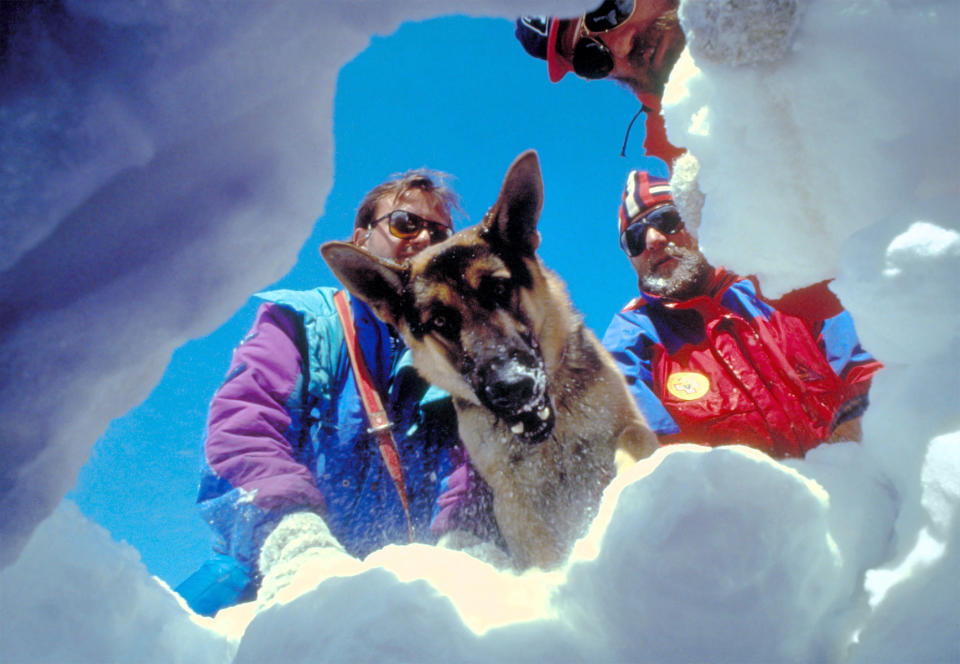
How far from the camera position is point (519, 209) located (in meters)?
2.42

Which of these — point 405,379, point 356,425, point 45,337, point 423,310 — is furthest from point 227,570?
point 45,337

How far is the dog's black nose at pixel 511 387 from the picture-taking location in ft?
6.22

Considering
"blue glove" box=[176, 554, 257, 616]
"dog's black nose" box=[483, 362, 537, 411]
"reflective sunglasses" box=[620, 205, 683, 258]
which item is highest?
"reflective sunglasses" box=[620, 205, 683, 258]

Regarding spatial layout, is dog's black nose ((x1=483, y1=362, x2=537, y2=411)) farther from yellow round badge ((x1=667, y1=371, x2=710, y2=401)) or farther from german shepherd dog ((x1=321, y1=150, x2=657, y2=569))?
yellow round badge ((x1=667, y1=371, x2=710, y2=401))

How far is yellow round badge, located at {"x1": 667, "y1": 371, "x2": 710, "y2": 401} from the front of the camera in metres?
3.01

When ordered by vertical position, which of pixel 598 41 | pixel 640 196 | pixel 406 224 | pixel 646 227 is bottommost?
pixel 646 227

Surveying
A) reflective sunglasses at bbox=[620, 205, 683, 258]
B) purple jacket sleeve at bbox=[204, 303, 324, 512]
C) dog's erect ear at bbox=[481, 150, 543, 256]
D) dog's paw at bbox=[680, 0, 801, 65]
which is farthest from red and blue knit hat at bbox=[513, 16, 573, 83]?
purple jacket sleeve at bbox=[204, 303, 324, 512]

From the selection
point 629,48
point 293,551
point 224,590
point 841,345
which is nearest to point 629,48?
point 629,48

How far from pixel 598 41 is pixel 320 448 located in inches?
99.0

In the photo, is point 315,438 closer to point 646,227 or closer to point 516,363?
point 516,363

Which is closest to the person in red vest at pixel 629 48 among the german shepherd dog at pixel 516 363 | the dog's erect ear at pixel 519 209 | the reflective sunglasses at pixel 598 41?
the reflective sunglasses at pixel 598 41

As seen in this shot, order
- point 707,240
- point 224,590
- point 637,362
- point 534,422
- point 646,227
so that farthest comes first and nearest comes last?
point 646,227 → point 637,362 → point 224,590 → point 534,422 → point 707,240

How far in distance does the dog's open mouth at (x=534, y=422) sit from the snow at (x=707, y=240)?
0.97 metres

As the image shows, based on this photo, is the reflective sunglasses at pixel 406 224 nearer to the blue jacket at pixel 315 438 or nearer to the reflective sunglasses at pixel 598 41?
the blue jacket at pixel 315 438
